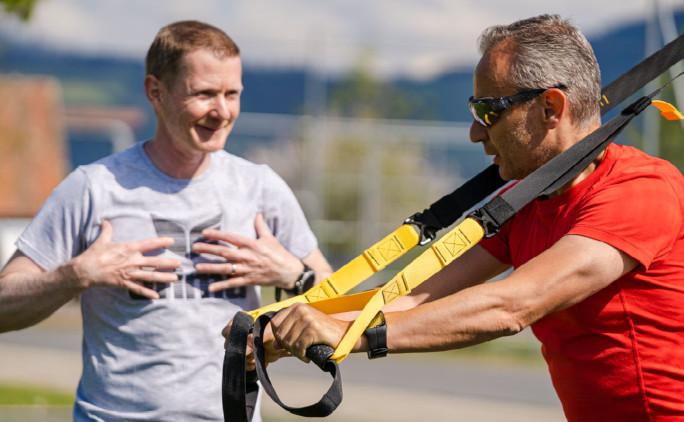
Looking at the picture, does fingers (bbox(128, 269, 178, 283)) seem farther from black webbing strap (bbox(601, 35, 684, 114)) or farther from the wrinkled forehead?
black webbing strap (bbox(601, 35, 684, 114))

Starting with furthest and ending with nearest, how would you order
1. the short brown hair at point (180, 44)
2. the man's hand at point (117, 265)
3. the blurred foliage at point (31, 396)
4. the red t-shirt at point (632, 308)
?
the blurred foliage at point (31, 396), the short brown hair at point (180, 44), the man's hand at point (117, 265), the red t-shirt at point (632, 308)

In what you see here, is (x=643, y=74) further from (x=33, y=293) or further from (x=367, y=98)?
(x=367, y=98)

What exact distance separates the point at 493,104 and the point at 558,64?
236 mm

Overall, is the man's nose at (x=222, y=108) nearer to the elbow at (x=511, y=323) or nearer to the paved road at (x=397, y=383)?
the elbow at (x=511, y=323)

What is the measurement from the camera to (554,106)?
2.76 metres

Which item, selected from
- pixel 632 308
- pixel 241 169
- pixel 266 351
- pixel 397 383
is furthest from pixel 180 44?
pixel 397 383

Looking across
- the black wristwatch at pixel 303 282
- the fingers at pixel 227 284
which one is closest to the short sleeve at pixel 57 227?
the fingers at pixel 227 284

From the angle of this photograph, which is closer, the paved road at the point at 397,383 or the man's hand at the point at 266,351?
the man's hand at the point at 266,351

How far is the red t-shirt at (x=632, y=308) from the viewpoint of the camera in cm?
255

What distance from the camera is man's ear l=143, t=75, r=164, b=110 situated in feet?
12.4

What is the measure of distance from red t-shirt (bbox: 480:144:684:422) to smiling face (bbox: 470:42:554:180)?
0.64 ft

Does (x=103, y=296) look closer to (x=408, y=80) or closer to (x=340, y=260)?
(x=340, y=260)

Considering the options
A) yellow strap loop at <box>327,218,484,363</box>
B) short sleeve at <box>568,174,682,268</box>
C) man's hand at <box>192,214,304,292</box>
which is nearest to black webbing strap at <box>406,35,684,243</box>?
yellow strap loop at <box>327,218,484,363</box>

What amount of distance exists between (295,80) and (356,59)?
14.6 ft
